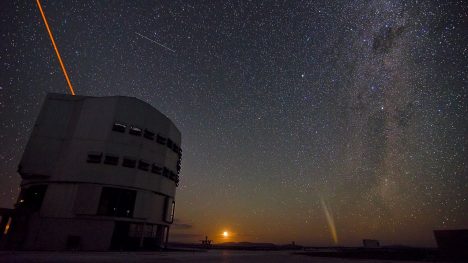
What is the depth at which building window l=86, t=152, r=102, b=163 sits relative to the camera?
29436 millimetres

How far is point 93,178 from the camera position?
94.0 ft

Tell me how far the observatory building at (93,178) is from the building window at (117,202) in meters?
0.10

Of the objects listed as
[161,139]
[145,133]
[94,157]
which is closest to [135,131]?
[145,133]

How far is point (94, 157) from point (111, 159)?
181 cm

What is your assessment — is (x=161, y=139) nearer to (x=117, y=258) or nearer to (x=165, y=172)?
(x=165, y=172)

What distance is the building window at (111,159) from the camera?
97.3ft

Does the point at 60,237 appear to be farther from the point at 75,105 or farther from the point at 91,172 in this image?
the point at 75,105

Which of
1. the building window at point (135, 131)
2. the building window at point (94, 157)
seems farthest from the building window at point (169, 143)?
the building window at point (94, 157)

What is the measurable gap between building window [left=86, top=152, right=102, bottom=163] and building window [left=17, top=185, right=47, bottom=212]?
625cm

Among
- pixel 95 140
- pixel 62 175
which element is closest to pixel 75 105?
pixel 95 140

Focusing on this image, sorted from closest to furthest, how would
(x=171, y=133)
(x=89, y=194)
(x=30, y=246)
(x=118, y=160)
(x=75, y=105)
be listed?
(x=30, y=246)
(x=89, y=194)
(x=118, y=160)
(x=75, y=105)
(x=171, y=133)

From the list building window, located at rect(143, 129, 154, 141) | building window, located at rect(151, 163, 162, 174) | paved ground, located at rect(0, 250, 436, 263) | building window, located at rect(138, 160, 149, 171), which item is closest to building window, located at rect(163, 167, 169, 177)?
building window, located at rect(151, 163, 162, 174)

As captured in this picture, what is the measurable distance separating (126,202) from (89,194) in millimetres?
4046

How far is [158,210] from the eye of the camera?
33.4 meters
